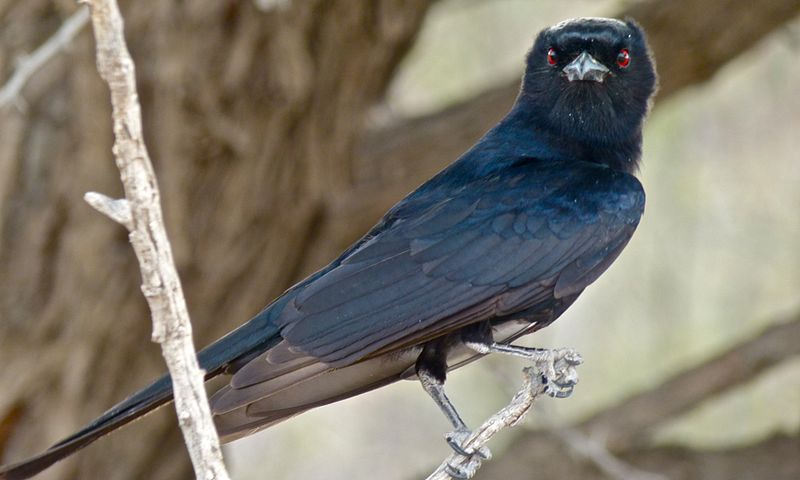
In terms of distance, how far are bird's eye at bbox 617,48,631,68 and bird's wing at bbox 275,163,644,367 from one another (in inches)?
16.5

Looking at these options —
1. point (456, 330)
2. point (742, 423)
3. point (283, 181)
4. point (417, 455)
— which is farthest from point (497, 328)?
point (417, 455)

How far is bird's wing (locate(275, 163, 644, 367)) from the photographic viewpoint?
3744mm

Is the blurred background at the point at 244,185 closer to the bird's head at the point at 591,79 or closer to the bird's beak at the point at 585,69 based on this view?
the bird's head at the point at 591,79

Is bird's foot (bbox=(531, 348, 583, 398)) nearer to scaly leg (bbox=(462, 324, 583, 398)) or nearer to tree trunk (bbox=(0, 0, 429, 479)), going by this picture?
scaly leg (bbox=(462, 324, 583, 398))

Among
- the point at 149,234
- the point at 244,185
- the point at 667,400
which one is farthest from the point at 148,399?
the point at 667,400

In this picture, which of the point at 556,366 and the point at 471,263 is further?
the point at 471,263

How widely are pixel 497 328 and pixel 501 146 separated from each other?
717 millimetres

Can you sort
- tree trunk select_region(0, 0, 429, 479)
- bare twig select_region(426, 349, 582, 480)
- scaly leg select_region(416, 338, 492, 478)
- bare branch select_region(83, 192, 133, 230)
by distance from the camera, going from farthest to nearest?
tree trunk select_region(0, 0, 429, 479) → scaly leg select_region(416, 338, 492, 478) → bare twig select_region(426, 349, 582, 480) → bare branch select_region(83, 192, 133, 230)

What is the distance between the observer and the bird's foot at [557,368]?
3.64 meters

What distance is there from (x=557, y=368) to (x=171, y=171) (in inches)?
86.3

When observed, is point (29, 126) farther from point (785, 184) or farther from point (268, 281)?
point (785, 184)

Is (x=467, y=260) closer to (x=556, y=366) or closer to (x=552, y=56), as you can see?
(x=556, y=366)

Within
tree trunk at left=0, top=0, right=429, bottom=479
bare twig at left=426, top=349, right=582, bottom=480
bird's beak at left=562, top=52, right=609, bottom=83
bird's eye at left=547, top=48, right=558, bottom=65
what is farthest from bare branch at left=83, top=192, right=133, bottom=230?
tree trunk at left=0, top=0, right=429, bottom=479

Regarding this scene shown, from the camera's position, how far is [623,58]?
14.8 feet
